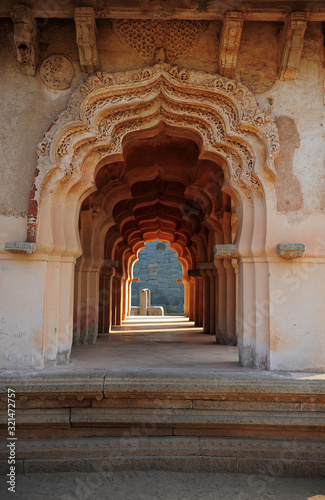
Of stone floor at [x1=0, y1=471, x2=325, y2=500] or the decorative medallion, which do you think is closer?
stone floor at [x1=0, y1=471, x2=325, y2=500]

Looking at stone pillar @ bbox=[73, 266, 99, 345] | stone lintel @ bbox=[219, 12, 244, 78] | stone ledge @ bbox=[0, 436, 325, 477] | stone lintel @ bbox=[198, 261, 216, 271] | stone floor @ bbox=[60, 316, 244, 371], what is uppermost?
stone lintel @ bbox=[219, 12, 244, 78]

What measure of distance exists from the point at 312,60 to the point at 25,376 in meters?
5.13

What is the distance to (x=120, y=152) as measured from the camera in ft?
18.4

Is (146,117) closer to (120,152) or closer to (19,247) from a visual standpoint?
(120,152)

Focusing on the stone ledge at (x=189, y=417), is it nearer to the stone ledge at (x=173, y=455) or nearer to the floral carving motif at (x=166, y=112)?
the stone ledge at (x=173, y=455)

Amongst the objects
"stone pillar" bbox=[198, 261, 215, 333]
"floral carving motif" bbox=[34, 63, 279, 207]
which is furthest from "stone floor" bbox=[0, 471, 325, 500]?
"stone pillar" bbox=[198, 261, 215, 333]

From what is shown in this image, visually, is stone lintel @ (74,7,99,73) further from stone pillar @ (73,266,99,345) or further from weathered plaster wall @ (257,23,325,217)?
stone pillar @ (73,266,99,345)

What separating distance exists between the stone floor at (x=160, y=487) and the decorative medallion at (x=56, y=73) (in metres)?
4.45

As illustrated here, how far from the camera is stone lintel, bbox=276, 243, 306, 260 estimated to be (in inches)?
191

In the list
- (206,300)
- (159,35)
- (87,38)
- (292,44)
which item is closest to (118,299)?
(206,300)

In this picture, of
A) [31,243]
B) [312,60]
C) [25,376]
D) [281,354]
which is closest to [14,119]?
[31,243]

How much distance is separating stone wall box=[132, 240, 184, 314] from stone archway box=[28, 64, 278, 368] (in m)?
23.8

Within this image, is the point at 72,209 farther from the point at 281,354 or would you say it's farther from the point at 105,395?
the point at 281,354

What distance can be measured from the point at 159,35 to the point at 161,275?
2446 cm
